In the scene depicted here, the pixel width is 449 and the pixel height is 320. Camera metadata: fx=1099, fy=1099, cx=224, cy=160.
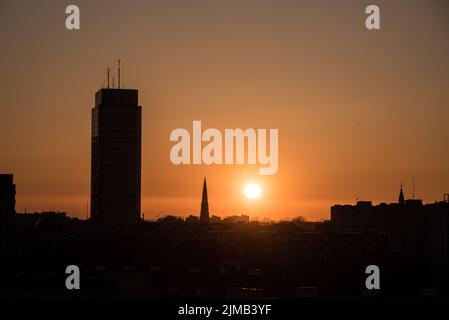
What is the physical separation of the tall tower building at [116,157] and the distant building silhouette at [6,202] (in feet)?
212

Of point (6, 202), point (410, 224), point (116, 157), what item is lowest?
point (410, 224)

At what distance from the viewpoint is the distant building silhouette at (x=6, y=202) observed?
4237 inches

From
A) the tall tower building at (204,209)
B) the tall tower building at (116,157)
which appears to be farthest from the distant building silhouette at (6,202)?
the tall tower building at (204,209)

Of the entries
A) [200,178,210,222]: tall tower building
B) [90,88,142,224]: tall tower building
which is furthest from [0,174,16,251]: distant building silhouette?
[200,178,210,222]: tall tower building

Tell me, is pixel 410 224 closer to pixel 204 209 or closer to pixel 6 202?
pixel 6 202

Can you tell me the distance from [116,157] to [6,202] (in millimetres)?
74979

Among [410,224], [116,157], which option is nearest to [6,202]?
[410,224]

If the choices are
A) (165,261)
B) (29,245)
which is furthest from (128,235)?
(165,261)

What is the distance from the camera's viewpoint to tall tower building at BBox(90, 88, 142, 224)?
589 feet

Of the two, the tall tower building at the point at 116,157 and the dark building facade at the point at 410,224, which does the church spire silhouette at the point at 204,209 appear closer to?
the tall tower building at the point at 116,157

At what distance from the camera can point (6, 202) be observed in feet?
358

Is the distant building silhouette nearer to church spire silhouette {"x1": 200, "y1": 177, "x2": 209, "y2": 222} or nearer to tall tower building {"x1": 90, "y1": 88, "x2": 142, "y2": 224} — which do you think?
tall tower building {"x1": 90, "y1": 88, "x2": 142, "y2": 224}
